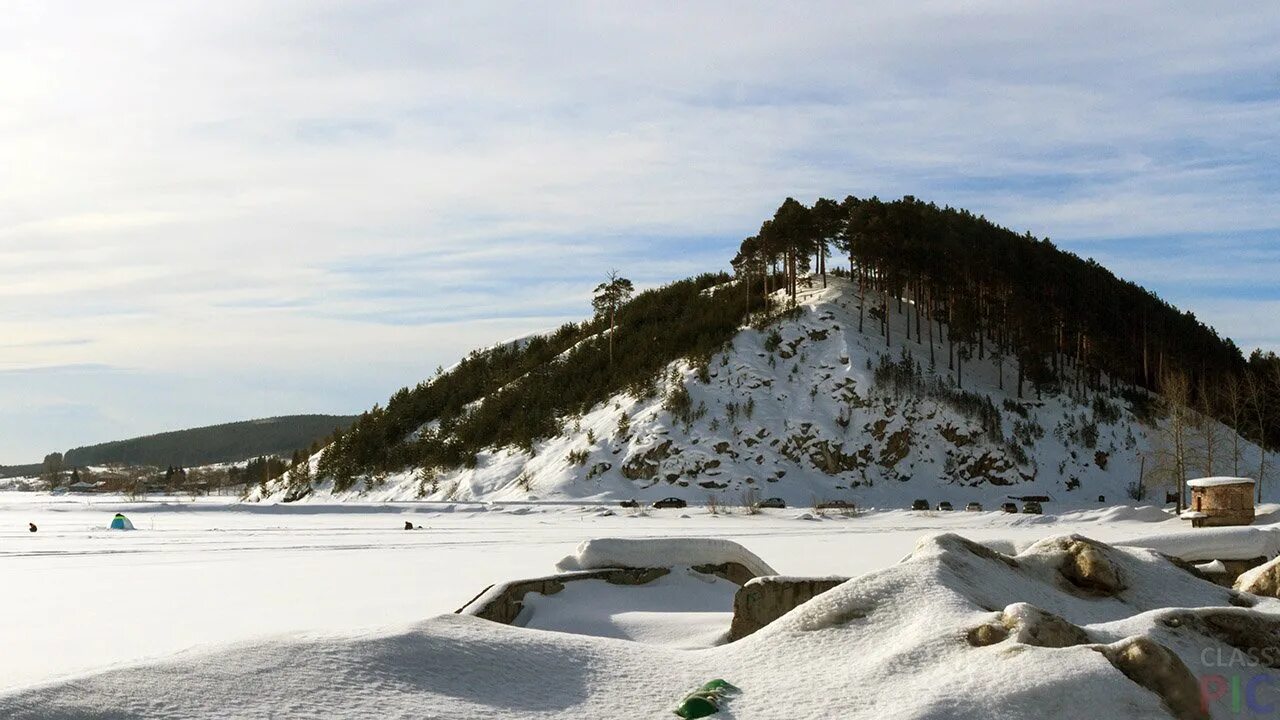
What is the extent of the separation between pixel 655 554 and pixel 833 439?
3896 cm

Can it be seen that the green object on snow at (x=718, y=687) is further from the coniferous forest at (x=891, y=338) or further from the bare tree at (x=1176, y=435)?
the coniferous forest at (x=891, y=338)

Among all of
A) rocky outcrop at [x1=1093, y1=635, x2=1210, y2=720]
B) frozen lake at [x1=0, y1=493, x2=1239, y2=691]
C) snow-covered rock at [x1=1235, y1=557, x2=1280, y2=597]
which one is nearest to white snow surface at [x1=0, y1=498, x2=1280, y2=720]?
rocky outcrop at [x1=1093, y1=635, x2=1210, y2=720]

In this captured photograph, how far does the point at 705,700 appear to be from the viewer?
6.84 m

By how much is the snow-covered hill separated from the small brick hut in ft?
61.3

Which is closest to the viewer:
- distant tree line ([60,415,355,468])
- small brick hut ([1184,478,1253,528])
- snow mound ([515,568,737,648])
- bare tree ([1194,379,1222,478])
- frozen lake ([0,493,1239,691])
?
snow mound ([515,568,737,648])

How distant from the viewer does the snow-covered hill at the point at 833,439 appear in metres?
49.1

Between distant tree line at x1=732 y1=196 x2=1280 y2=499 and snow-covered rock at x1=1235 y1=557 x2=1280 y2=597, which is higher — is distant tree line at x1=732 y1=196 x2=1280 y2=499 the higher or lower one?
the higher one

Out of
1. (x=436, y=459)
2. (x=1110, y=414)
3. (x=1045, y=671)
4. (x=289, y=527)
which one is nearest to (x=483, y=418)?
(x=436, y=459)

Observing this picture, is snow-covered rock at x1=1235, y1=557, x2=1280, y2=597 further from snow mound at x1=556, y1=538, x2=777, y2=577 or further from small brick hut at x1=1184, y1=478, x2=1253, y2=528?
small brick hut at x1=1184, y1=478, x2=1253, y2=528

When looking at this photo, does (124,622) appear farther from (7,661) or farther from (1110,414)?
(1110,414)

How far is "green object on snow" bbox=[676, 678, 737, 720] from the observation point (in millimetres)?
6773

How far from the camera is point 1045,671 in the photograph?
653cm

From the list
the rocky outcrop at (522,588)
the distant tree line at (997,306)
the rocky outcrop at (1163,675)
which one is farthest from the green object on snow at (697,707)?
the distant tree line at (997,306)

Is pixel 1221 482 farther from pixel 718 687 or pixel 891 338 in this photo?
pixel 891 338
